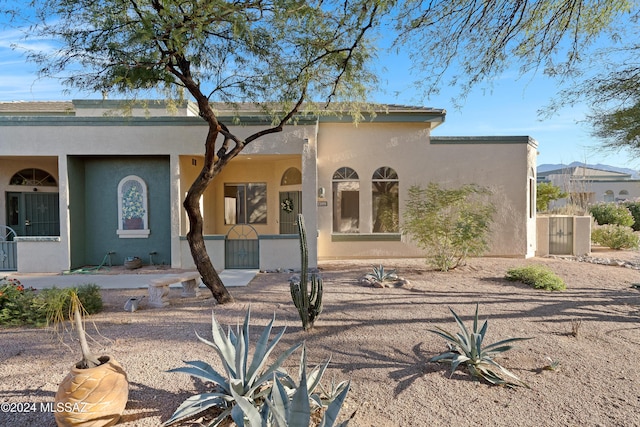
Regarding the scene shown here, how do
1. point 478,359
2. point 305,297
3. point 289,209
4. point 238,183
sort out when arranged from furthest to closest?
point 238,183 < point 289,209 < point 305,297 < point 478,359

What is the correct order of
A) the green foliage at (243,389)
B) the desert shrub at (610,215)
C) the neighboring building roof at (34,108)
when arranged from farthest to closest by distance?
the desert shrub at (610,215)
the neighboring building roof at (34,108)
the green foliage at (243,389)

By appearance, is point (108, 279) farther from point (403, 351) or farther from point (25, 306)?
point (403, 351)

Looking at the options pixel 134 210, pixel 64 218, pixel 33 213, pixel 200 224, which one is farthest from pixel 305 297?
pixel 33 213

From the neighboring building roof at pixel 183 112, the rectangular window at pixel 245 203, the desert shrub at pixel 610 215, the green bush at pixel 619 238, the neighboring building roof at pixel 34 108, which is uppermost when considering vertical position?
the neighboring building roof at pixel 34 108

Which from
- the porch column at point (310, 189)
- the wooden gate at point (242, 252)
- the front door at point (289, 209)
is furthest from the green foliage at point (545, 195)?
the wooden gate at point (242, 252)

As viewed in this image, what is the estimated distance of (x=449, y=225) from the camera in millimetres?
10703

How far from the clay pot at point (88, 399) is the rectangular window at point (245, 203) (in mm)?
11439

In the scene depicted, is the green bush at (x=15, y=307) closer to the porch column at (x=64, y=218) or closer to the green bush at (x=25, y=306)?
the green bush at (x=25, y=306)

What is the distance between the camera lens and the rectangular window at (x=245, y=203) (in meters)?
14.6

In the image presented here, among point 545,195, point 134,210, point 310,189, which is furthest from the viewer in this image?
point 545,195

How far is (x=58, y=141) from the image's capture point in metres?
11.3

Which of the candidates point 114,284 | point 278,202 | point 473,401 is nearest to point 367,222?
point 278,202

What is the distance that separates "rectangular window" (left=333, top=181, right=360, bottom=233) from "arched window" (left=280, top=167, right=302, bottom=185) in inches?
55.1

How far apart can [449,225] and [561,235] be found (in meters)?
7.14
